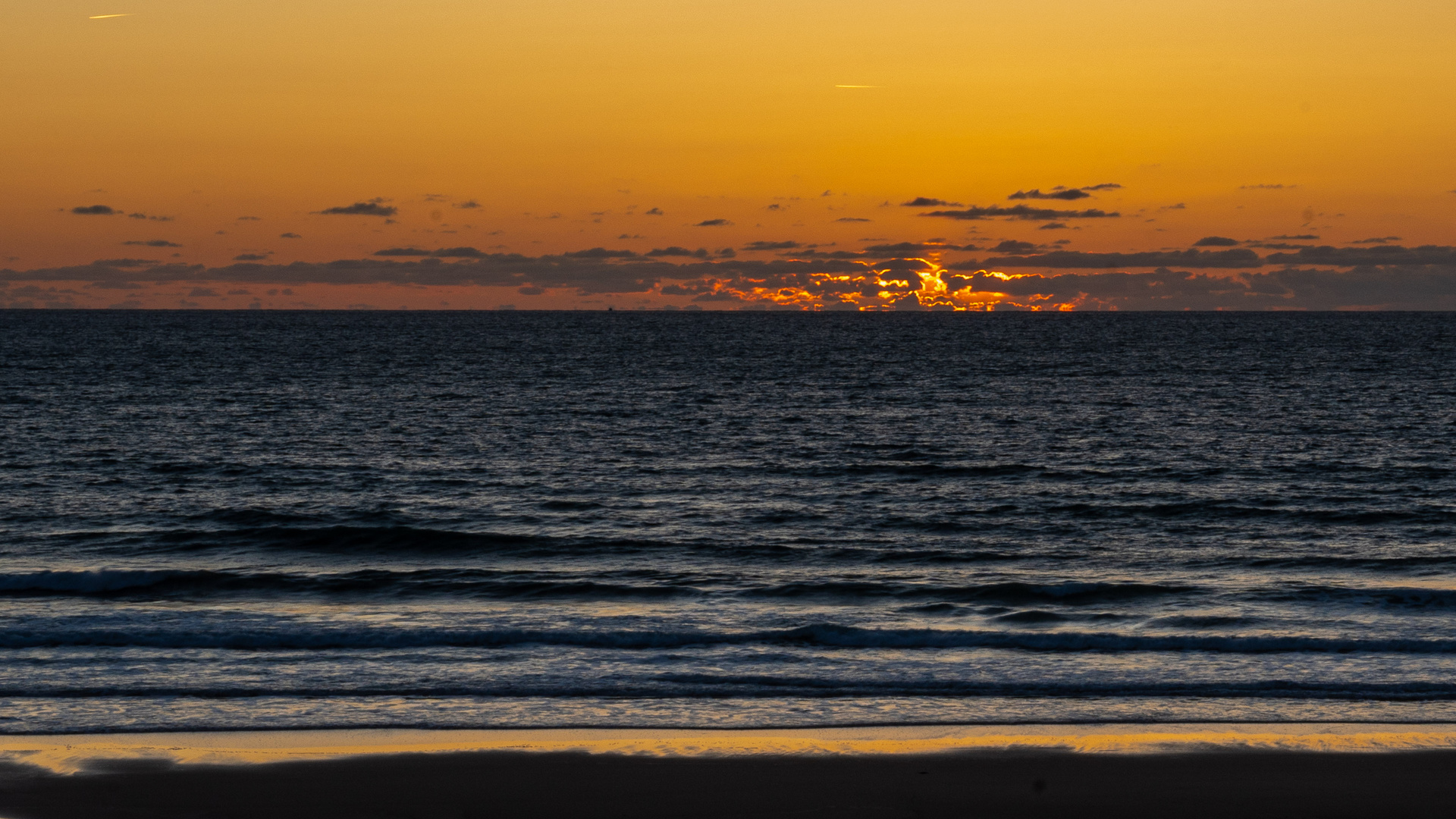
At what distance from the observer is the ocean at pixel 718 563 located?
45.7 ft

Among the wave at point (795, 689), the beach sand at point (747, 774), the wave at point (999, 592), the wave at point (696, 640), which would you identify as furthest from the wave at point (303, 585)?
the beach sand at point (747, 774)

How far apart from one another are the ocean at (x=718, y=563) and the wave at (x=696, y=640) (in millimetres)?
77

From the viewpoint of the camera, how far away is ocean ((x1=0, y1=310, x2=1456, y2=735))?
13.9 m

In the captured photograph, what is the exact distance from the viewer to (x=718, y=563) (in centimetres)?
2270

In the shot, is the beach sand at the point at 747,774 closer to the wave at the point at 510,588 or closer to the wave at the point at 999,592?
the wave at the point at 999,592

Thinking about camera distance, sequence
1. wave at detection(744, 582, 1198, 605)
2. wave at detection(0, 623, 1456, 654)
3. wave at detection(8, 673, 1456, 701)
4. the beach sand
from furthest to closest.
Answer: wave at detection(744, 582, 1198, 605) → wave at detection(0, 623, 1456, 654) → wave at detection(8, 673, 1456, 701) → the beach sand

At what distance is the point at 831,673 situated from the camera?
14.9m

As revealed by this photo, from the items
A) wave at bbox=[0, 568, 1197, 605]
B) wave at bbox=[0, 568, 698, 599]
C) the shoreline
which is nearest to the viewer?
the shoreline

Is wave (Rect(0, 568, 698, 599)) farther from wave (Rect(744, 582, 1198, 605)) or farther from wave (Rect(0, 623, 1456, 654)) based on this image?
wave (Rect(0, 623, 1456, 654))

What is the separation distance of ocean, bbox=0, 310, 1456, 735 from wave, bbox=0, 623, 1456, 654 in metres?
0.08

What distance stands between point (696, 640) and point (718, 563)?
5936 millimetres

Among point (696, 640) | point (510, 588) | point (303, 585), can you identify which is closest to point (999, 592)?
point (696, 640)

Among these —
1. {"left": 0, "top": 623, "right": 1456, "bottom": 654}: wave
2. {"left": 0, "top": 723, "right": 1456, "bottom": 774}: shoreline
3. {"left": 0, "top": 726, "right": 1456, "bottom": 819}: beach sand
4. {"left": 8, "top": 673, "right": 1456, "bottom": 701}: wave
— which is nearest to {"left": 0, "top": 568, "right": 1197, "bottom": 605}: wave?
{"left": 0, "top": 623, "right": 1456, "bottom": 654}: wave

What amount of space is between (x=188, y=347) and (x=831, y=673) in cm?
11456
